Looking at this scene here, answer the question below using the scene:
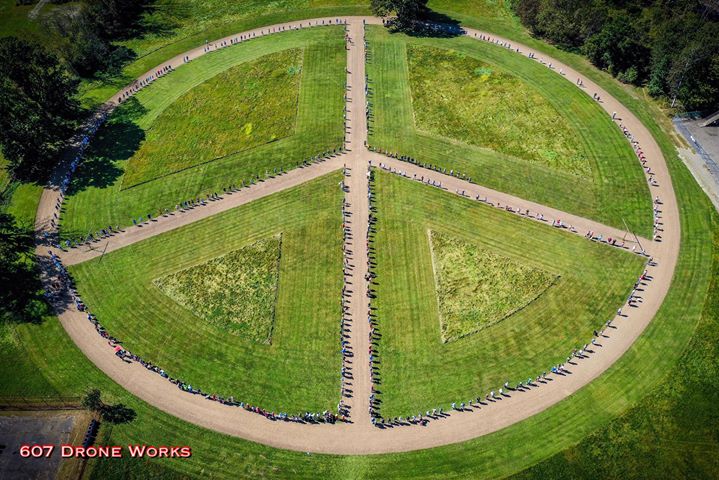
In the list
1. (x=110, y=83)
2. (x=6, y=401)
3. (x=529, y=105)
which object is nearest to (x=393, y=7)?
(x=529, y=105)

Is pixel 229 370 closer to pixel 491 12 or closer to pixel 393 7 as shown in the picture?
pixel 393 7

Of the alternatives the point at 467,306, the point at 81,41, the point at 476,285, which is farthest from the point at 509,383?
the point at 81,41

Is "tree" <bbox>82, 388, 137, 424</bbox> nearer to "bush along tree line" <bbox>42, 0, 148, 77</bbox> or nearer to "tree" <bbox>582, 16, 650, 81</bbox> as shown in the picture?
"bush along tree line" <bbox>42, 0, 148, 77</bbox>

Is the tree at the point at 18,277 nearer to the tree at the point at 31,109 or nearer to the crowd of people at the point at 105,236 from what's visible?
the crowd of people at the point at 105,236

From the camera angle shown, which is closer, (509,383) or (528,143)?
(509,383)

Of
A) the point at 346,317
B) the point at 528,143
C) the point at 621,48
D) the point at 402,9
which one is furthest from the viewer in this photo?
the point at 402,9

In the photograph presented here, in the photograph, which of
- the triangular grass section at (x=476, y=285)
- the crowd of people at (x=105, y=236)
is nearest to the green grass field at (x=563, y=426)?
the crowd of people at (x=105, y=236)

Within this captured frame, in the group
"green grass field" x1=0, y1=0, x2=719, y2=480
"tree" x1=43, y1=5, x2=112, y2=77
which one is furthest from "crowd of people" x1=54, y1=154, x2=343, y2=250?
"tree" x1=43, y1=5, x2=112, y2=77

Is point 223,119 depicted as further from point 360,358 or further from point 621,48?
point 621,48
